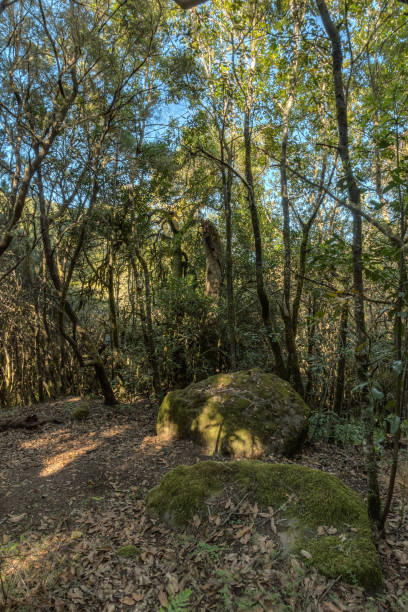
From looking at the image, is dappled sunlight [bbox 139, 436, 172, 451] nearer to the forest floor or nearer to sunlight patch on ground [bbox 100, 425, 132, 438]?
the forest floor

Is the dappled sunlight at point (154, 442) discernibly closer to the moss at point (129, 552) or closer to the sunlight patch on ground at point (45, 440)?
the sunlight patch on ground at point (45, 440)

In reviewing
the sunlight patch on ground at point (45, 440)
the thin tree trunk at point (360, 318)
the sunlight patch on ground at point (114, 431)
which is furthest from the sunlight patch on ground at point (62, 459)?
the thin tree trunk at point (360, 318)

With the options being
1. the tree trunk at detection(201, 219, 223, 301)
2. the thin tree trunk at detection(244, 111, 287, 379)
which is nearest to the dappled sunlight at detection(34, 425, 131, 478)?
the thin tree trunk at detection(244, 111, 287, 379)

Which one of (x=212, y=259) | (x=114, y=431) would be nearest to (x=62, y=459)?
(x=114, y=431)

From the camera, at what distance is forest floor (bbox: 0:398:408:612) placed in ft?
7.34

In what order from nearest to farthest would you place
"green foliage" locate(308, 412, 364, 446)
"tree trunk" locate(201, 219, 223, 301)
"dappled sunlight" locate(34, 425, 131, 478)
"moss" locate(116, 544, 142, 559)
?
1. "moss" locate(116, 544, 142, 559)
2. "dappled sunlight" locate(34, 425, 131, 478)
3. "green foliage" locate(308, 412, 364, 446)
4. "tree trunk" locate(201, 219, 223, 301)

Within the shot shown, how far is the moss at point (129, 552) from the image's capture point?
8.93ft

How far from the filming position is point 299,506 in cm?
287

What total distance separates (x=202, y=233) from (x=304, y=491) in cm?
567

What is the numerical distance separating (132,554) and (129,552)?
30mm

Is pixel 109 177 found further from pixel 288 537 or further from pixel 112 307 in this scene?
pixel 288 537

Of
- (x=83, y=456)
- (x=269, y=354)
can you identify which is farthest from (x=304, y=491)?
(x=269, y=354)

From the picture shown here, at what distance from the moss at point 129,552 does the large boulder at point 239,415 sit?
6.34 ft

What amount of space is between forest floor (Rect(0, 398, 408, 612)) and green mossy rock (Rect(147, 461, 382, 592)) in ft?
0.38
